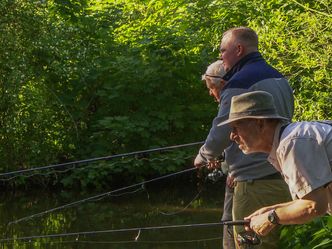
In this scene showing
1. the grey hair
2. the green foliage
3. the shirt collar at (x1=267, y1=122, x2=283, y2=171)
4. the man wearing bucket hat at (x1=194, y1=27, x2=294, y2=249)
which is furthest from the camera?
the green foliage

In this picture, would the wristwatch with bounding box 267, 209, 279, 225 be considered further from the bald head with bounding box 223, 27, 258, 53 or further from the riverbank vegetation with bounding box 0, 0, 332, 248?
the riverbank vegetation with bounding box 0, 0, 332, 248

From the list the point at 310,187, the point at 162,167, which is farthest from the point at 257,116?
the point at 162,167

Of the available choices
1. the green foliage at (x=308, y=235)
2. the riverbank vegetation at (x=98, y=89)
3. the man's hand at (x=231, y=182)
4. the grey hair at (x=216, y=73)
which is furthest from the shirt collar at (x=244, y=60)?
the riverbank vegetation at (x=98, y=89)

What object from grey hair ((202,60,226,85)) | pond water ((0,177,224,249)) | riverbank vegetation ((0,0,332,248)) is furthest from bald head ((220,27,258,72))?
riverbank vegetation ((0,0,332,248))

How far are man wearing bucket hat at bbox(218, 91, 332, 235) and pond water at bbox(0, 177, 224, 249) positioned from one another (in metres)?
4.84

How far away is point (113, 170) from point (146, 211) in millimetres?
2302

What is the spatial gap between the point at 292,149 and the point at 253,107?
0.27m

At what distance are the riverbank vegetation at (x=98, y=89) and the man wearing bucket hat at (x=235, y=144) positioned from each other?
8287mm

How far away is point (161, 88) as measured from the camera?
1478cm

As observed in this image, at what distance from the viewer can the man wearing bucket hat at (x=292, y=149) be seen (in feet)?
9.43

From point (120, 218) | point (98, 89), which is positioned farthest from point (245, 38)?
point (98, 89)

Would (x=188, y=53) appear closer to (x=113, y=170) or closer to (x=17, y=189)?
(x=113, y=170)

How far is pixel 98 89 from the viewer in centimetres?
Result: 1482

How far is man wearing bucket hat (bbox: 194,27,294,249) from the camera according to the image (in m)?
4.52
